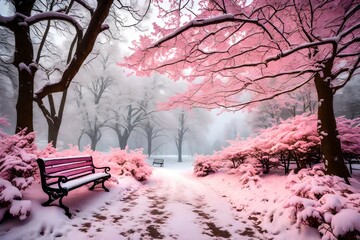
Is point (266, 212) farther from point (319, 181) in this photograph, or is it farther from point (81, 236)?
point (81, 236)

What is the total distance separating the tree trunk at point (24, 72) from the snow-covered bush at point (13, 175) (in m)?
1.77

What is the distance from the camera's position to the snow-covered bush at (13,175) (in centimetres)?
292

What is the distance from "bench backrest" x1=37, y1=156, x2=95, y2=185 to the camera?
3727 mm

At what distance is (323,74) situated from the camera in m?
5.21

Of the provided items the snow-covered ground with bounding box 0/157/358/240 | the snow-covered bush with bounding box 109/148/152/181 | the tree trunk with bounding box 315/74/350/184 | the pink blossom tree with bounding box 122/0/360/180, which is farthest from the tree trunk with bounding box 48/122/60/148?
the tree trunk with bounding box 315/74/350/184

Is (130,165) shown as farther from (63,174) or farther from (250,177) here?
(250,177)

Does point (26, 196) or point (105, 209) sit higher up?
point (26, 196)

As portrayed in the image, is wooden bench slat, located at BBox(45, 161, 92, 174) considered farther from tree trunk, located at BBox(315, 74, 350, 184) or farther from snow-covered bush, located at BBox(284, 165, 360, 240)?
tree trunk, located at BBox(315, 74, 350, 184)

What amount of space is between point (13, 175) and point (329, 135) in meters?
6.96

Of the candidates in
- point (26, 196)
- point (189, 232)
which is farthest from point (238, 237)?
point (26, 196)

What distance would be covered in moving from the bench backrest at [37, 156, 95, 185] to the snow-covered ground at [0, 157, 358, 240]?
443 millimetres

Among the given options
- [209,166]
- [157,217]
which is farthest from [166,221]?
[209,166]

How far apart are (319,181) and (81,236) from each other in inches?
160

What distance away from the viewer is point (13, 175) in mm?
3514
